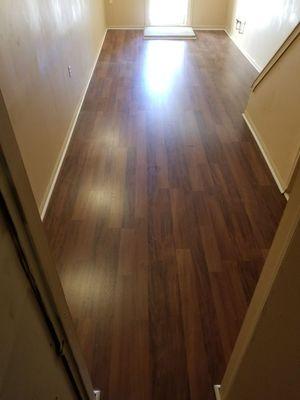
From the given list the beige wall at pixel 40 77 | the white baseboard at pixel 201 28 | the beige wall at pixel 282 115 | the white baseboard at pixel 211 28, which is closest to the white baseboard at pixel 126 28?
the white baseboard at pixel 201 28

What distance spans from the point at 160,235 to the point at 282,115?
1442mm

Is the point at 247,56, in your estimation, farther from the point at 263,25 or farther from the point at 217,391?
the point at 217,391

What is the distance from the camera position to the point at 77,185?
2.33m

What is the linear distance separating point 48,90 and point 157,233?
4.58 feet

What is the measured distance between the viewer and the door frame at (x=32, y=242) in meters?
0.54

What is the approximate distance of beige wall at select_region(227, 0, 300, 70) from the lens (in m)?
3.57

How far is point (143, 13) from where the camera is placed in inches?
239

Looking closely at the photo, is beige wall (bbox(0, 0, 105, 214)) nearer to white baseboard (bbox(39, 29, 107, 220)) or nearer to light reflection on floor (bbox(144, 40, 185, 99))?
white baseboard (bbox(39, 29, 107, 220))

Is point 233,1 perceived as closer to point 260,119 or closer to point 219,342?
point 260,119

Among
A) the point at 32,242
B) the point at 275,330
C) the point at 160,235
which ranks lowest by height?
the point at 160,235

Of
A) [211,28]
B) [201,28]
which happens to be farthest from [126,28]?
[211,28]

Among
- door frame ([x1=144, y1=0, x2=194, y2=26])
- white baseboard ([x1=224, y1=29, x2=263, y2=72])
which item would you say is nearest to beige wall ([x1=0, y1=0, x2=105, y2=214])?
white baseboard ([x1=224, y1=29, x2=263, y2=72])

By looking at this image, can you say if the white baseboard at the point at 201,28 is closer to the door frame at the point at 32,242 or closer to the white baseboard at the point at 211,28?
the white baseboard at the point at 211,28

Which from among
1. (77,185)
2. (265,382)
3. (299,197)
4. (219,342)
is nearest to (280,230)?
(299,197)
